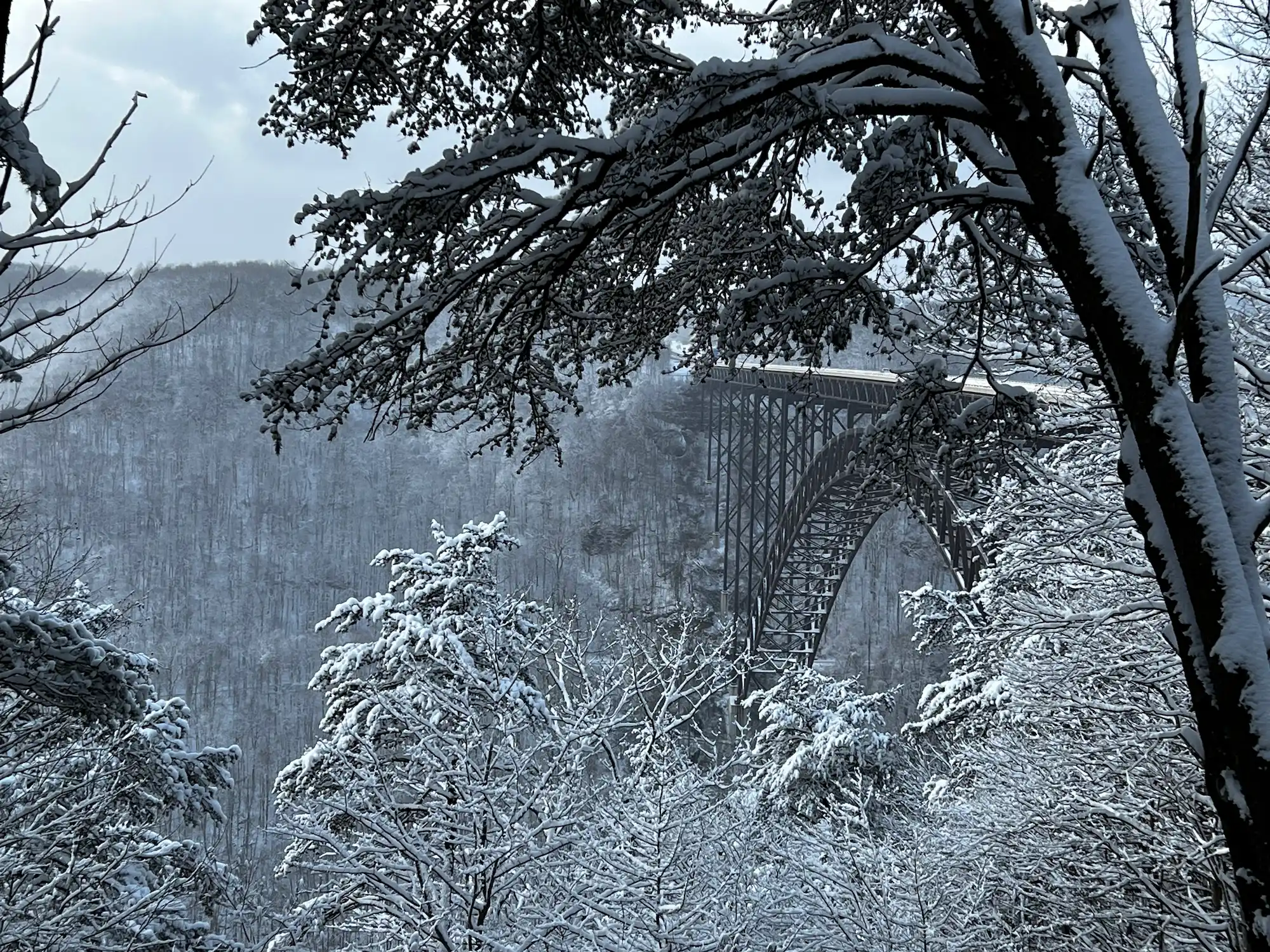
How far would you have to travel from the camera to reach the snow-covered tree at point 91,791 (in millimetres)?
5020

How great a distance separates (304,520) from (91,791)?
73.4 metres

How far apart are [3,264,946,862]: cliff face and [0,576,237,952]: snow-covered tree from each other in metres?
51.1

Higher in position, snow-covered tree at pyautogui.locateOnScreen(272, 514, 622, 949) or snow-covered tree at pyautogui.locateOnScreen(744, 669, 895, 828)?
snow-covered tree at pyautogui.locateOnScreen(272, 514, 622, 949)

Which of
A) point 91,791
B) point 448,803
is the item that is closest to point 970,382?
point 448,803

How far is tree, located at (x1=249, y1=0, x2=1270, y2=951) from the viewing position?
2.52m

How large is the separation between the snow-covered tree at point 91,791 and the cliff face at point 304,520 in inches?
2012

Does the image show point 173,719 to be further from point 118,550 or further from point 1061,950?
point 118,550

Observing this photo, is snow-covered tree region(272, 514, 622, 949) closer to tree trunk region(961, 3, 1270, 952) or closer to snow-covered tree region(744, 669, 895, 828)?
tree trunk region(961, 3, 1270, 952)

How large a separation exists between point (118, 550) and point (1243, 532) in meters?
84.3

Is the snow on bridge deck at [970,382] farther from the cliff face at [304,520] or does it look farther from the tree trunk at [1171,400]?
the cliff face at [304,520]

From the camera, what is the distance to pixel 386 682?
1088 cm

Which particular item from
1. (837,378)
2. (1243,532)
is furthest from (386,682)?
(837,378)

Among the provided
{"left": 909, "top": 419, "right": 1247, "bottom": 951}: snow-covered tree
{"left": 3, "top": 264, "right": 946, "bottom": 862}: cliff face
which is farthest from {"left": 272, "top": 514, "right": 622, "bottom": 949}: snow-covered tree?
{"left": 3, "top": 264, "right": 946, "bottom": 862}: cliff face

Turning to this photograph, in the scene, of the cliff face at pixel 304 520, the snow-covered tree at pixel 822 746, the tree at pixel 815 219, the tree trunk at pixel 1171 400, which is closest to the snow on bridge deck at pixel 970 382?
the tree at pixel 815 219
